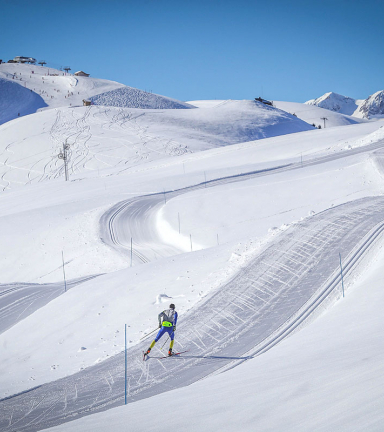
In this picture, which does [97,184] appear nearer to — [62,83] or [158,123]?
[158,123]

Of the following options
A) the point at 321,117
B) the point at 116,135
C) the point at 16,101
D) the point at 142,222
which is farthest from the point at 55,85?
the point at 142,222

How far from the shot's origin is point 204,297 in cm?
1363

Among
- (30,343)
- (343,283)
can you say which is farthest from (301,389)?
(30,343)

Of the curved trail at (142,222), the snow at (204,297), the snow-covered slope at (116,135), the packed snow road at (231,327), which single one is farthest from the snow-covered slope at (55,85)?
the packed snow road at (231,327)

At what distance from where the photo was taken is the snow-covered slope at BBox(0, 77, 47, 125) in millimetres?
100562

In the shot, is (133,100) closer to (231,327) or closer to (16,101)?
(16,101)

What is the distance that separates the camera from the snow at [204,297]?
6.70 metres

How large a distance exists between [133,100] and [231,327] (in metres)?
94.0

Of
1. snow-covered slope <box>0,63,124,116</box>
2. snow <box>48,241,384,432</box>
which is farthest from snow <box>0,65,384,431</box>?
snow-covered slope <box>0,63,124,116</box>

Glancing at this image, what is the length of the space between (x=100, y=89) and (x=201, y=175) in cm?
8000

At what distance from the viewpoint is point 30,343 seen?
42.9ft

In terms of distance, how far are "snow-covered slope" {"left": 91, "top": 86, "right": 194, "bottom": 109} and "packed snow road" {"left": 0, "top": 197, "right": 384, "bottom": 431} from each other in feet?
281

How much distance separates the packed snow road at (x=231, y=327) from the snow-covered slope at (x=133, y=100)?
85.6m

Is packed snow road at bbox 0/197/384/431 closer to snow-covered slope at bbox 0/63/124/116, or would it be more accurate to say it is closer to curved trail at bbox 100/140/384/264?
curved trail at bbox 100/140/384/264
